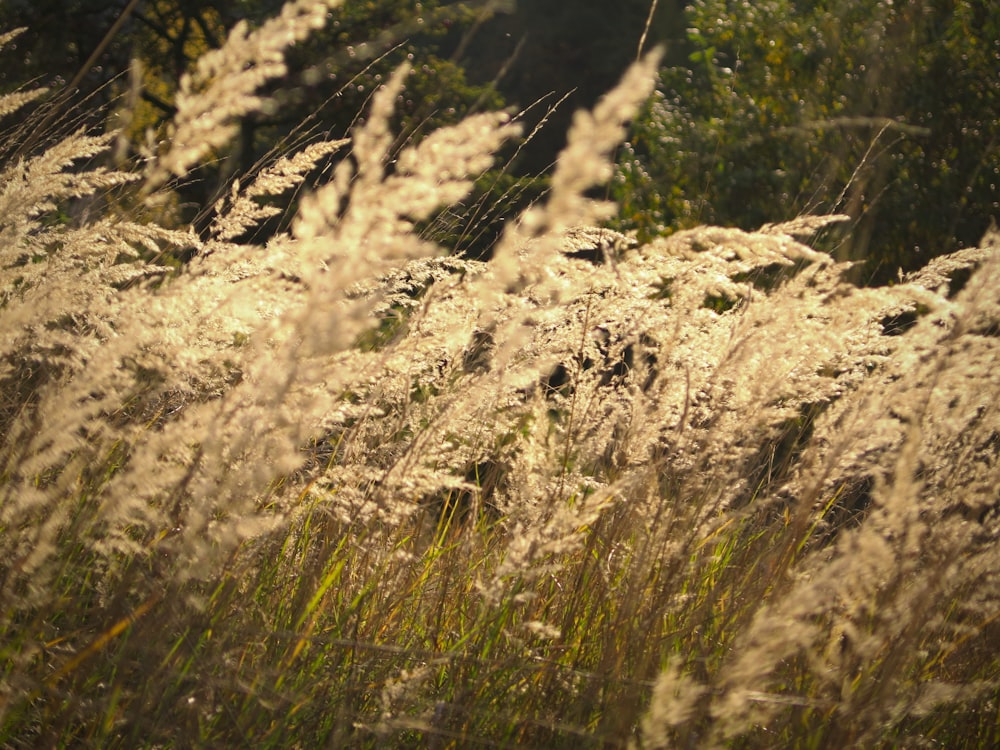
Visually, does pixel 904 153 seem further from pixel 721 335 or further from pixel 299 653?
pixel 299 653

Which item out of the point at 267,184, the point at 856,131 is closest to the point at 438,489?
the point at 267,184

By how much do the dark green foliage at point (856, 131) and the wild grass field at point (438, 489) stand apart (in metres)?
4.69

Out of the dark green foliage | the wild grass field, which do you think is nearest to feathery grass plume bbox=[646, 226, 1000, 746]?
the wild grass field

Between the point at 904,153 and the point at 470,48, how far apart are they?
1272 cm

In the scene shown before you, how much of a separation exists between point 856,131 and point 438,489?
678 centimetres

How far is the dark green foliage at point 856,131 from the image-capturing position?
7.05 metres

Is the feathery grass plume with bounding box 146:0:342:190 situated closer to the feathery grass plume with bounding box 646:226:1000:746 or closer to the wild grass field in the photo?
the wild grass field

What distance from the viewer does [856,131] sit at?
7.50 m

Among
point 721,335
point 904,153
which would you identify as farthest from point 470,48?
point 721,335

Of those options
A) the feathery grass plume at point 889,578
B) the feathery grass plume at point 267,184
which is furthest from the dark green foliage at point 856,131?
the feathery grass plume at point 267,184

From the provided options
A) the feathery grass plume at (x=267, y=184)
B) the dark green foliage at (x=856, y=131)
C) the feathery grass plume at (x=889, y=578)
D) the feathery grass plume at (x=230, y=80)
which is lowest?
the dark green foliage at (x=856, y=131)

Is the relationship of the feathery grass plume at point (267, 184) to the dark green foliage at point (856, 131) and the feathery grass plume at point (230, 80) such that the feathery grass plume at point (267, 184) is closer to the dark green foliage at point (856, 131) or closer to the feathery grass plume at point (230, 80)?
the feathery grass plume at point (230, 80)

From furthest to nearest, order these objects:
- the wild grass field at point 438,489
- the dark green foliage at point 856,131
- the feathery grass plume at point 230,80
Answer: the dark green foliage at point 856,131 < the feathery grass plume at point 230,80 < the wild grass field at point 438,489

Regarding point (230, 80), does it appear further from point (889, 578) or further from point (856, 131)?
point (856, 131)
